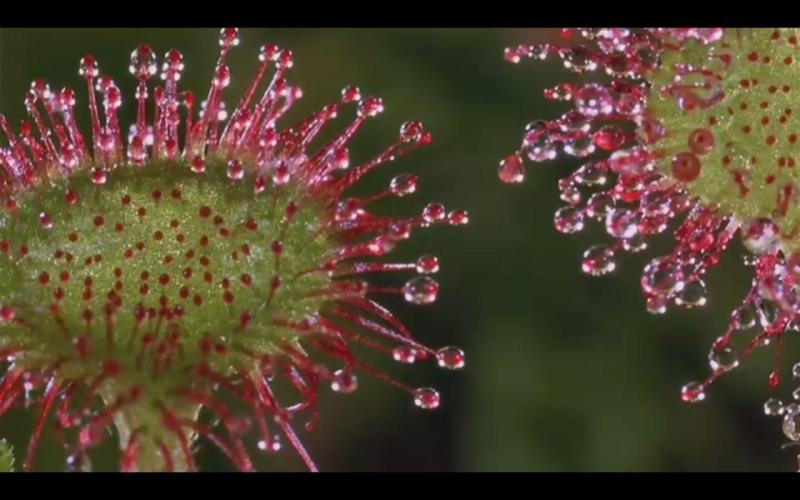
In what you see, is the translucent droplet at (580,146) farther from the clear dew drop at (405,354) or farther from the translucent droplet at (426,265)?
the clear dew drop at (405,354)

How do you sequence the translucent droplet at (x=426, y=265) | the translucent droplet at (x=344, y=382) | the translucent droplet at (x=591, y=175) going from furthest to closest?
the translucent droplet at (x=591, y=175) < the translucent droplet at (x=426, y=265) < the translucent droplet at (x=344, y=382)

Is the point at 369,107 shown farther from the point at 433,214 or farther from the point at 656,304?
the point at 656,304

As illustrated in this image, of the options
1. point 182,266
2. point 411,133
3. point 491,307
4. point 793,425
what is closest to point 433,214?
point 411,133

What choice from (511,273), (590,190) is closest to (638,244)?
(590,190)

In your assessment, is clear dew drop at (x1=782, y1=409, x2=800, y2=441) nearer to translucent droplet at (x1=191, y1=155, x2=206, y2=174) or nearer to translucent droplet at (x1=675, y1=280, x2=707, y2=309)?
translucent droplet at (x1=675, y1=280, x2=707, y2=309)

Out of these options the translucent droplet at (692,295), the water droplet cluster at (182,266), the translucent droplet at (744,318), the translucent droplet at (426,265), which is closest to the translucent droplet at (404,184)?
the water droplet cluster at (182,266)

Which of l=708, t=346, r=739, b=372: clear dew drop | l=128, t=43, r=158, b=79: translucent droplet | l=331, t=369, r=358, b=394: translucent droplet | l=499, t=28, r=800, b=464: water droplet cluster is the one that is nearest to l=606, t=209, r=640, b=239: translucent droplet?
l=499, t=28, r=800, b=464: water droplet cluster
